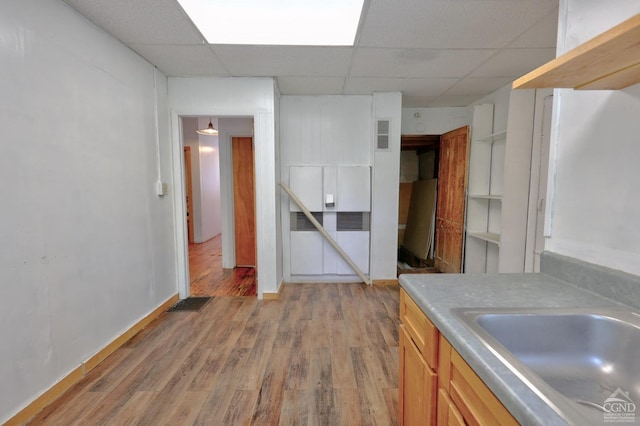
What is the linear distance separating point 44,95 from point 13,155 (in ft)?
1.40

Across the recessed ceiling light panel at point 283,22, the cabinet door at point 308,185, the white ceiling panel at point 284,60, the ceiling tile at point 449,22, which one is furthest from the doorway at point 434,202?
the recessed ceiling light panel at point 283,22

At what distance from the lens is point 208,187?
6.82m

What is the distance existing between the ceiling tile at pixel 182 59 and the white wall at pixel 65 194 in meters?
0.14

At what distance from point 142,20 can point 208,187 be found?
512 centimetres

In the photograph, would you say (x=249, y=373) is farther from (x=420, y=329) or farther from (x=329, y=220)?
(x=329, y=220)

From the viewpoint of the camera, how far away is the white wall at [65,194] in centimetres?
144

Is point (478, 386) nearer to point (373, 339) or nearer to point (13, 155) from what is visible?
point (373, 339)

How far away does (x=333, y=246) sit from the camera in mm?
3660

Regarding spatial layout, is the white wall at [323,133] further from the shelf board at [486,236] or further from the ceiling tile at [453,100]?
the shelf board at [486,236]

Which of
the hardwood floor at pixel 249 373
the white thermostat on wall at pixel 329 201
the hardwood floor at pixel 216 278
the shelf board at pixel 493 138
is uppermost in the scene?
the shelf board at pixel 493 138

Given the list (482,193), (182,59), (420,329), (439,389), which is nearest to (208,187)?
(182,59)

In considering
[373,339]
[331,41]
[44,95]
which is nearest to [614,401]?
[373,339]

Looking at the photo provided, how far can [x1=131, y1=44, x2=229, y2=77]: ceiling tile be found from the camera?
2.39 meters

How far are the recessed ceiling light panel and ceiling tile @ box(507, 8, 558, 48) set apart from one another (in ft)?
4.37
